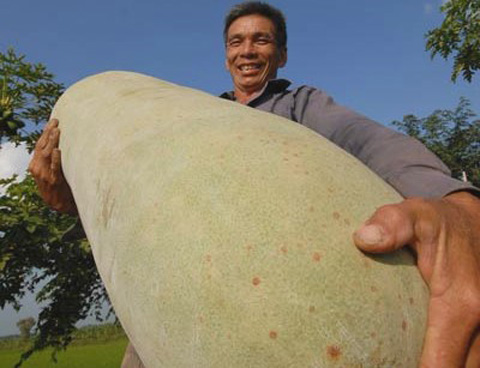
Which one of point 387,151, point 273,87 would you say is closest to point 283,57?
point 273,87

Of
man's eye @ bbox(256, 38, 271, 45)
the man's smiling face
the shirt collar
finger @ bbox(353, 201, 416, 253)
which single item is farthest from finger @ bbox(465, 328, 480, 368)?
man's eye @ bbox(256, 38, 271, 45)

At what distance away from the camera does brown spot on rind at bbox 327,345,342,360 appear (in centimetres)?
111

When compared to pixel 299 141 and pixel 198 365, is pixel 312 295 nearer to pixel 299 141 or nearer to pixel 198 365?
pixel 198 365

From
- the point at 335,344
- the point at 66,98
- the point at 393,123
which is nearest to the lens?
the point at 335,344

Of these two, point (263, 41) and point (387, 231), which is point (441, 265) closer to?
point (387, 231)

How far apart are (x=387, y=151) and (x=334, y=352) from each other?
769 mm

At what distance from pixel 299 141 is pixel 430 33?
728 centimetres

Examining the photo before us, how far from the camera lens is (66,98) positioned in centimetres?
235

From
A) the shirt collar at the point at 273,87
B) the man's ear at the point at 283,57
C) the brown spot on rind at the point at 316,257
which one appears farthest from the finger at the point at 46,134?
the brown spot on rind at the point at 316,257

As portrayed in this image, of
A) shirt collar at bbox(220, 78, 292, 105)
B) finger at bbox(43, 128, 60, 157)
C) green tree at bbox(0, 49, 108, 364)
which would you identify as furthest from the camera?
green tree at bbox(0, 49, 108, 364)

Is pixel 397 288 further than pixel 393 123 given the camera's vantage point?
No

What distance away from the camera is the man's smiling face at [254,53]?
2.84 m

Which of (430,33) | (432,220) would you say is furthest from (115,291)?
(430,33)

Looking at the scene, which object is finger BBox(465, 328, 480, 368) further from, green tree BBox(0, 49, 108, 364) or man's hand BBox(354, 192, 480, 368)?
green tree BBox(0, 49, 108, 364)
